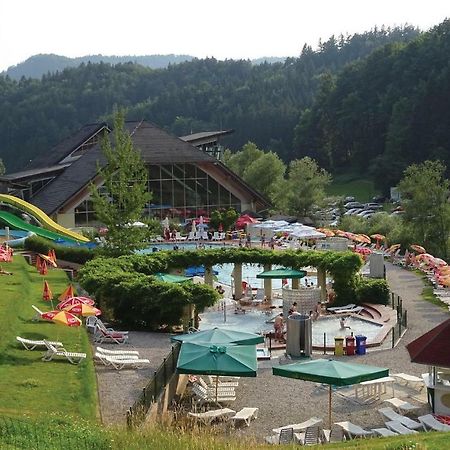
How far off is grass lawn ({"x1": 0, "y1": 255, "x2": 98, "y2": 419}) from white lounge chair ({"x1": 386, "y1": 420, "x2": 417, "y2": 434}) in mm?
4579

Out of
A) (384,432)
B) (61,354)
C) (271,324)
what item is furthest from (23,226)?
(384,432)

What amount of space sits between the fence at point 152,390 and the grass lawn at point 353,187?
61759mm

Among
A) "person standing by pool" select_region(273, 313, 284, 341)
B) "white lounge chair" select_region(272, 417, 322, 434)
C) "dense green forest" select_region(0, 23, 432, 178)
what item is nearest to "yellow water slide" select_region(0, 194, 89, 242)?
"person standing by pool" select_region(273, 313, 284, 341)

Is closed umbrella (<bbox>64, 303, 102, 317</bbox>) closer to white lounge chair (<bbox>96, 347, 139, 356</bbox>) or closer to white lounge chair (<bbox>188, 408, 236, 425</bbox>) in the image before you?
white lounge chair (<bbox>96, 347, 139, 356</bbox>)

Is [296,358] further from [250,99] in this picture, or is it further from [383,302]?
[250,99]

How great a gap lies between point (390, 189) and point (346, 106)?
58.2ft

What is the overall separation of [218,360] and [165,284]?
6596 millimetres

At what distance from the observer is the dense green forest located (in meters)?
100

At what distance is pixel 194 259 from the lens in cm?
2533

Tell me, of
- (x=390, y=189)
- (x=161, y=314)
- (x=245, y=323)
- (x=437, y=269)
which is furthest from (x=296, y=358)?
(x=390, y=189)

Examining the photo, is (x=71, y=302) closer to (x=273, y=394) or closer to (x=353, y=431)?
(x=273, y=394)

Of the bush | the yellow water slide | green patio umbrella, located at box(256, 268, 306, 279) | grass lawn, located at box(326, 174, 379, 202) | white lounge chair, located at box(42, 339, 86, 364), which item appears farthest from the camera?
grass lawn, located at box(326, 174, 379, 202)

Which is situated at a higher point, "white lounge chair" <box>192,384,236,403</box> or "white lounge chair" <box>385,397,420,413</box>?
"white lounge chair" <box>385,397,420,413</box>

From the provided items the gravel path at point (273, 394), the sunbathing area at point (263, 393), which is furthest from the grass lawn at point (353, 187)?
the sunbathing area at point (263, 393)
